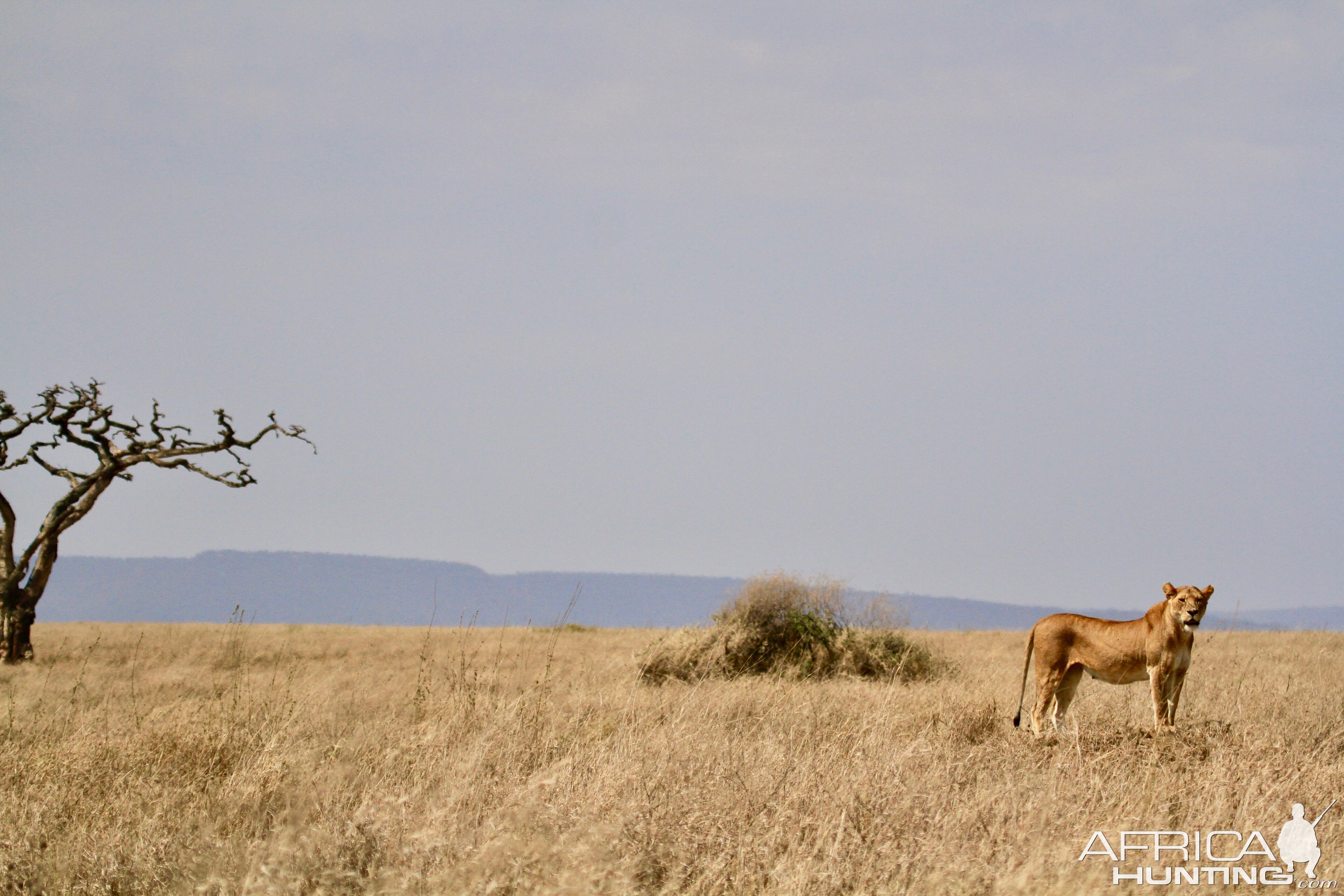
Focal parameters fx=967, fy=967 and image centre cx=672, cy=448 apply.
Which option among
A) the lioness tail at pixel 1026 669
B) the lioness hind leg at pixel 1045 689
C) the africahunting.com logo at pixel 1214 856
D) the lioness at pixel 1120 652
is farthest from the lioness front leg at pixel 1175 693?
the africahunting.com logo at pixel 1214 856

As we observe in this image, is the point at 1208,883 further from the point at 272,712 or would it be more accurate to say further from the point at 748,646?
the point at 748,646

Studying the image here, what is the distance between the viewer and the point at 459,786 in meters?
6.75

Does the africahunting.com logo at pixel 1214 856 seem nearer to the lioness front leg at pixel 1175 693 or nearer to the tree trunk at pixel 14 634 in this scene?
the lioness front leg at pixel 1175 693

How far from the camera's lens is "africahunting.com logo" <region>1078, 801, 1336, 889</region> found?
5371mm

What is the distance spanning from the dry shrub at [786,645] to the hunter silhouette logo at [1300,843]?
477 inches

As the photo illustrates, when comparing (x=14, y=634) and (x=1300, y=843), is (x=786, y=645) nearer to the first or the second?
(x=1300, y=843)

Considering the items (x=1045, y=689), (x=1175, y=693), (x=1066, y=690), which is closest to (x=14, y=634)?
(x=1045, y=689)

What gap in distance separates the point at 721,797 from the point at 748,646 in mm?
13274

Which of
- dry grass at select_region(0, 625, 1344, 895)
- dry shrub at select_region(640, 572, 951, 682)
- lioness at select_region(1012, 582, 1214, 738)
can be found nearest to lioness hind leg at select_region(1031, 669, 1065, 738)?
lioness at select_region(1012, 582, 1214, 738)

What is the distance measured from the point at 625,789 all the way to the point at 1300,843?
4163 millimetres

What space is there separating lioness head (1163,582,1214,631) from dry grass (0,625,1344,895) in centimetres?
96

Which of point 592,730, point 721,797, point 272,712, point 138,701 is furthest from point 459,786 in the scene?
point 138,701

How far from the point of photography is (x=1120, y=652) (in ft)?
30.5

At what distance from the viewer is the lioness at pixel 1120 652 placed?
8.91 meters
